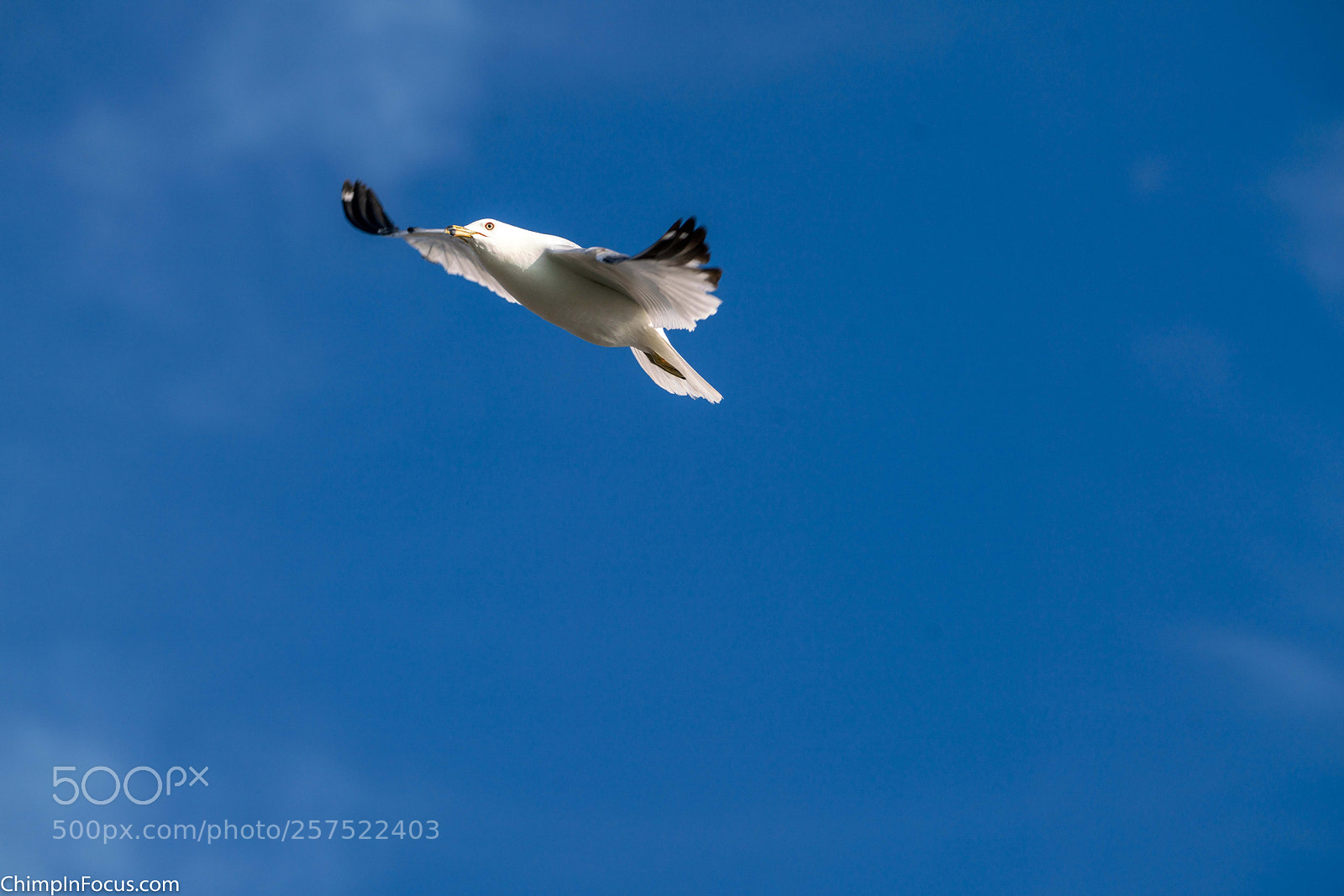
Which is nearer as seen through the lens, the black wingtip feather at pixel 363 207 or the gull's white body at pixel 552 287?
the gull's white body at pixel 552 287

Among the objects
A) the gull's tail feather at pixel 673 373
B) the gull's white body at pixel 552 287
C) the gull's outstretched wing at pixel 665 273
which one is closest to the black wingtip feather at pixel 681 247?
the gull's outstretched wing at pixel 665 273

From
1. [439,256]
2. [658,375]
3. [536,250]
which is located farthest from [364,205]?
[658,375]

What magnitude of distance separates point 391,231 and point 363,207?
21 centimetres

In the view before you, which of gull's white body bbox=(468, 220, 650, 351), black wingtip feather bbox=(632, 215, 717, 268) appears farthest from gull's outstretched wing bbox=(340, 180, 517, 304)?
black wingtip feather bbox=(632, 215, 717, 268)

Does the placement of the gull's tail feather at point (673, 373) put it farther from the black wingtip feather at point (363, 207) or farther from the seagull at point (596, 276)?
the black wingtip feather at point (363, 207)

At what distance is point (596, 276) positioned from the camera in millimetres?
6055

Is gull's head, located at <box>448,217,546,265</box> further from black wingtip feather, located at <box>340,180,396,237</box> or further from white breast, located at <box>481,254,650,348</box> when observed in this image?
black wingtip feather, located at <box>340,180,396,237</box>

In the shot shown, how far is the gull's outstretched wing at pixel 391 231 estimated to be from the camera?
6684mm

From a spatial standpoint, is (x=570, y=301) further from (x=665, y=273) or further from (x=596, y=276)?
(x=665, y=273)

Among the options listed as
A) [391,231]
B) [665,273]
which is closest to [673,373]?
[665,273]

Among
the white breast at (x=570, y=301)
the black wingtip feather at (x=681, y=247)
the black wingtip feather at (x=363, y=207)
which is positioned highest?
the black wingtip feather at (x=363, y=207)

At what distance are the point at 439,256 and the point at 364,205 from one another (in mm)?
650

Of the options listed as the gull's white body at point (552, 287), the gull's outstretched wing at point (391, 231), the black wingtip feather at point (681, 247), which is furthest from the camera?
the gull's outstretched wing at point (391, 231)

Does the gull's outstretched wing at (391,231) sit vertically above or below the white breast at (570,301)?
above
